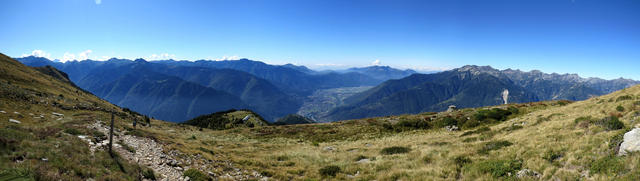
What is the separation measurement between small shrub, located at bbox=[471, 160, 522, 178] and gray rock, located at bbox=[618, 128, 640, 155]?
11.9 feet

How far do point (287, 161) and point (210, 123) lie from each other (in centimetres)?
7645

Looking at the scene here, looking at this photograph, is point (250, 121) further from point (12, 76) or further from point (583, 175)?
point (583, 175)

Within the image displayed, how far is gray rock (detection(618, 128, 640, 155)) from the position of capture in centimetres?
1004

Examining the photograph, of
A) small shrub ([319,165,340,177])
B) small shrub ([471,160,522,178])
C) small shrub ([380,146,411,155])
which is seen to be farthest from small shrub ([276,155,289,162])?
small shrub ([471,160,522,178])

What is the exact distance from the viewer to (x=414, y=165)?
15.7 m

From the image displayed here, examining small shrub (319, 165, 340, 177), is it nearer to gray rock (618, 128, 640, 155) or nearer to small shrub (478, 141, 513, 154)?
small shrub (478, 141, 513, 154)

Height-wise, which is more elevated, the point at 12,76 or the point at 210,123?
the point at 12,76

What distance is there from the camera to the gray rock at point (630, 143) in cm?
1004

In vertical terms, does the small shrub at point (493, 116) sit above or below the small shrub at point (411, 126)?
above

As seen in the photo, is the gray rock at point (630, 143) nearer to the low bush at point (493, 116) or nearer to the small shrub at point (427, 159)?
the small shrub at point (427, 159)

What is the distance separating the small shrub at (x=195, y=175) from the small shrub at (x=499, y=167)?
15171 millimetres

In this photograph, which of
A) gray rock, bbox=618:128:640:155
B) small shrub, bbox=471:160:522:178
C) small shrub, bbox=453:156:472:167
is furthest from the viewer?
small shrub, bbox=453:156:472:167

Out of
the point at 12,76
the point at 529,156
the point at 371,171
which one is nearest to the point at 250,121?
the point at 12,76

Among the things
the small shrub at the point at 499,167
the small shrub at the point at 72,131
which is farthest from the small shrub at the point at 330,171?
the small shrub at the point at 72,131
